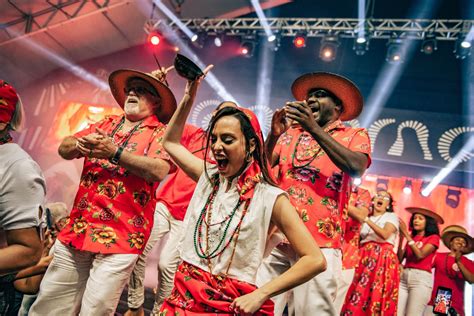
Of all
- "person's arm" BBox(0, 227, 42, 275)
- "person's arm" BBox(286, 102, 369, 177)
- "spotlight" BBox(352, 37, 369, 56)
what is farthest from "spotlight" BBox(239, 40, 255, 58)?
"person's arm" BBox(0, 227, 42, 275)

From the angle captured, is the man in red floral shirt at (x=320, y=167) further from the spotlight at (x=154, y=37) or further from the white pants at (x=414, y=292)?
the spotlight at (x=154, y=37)

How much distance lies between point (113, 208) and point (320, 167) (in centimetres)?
139

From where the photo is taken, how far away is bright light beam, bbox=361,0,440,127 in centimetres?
928

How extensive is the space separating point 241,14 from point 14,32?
226 inches

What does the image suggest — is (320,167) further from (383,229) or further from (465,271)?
(465,271)

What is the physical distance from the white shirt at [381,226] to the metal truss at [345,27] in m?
4.94

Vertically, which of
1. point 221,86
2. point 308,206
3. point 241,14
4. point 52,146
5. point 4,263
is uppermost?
point 241,14

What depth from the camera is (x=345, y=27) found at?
9008 mm

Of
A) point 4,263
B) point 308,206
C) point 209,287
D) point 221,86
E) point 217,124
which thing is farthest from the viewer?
point 221,86

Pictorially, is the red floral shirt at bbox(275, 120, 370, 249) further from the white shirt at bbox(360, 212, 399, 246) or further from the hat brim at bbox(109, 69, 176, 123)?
the white shirt at bbox(360, 212, 399, 246)

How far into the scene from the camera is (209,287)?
178cm

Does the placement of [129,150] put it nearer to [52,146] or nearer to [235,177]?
[235,177]

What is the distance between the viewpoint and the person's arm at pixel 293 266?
1.59 metres

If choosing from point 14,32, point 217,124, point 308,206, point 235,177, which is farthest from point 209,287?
point 14,32
